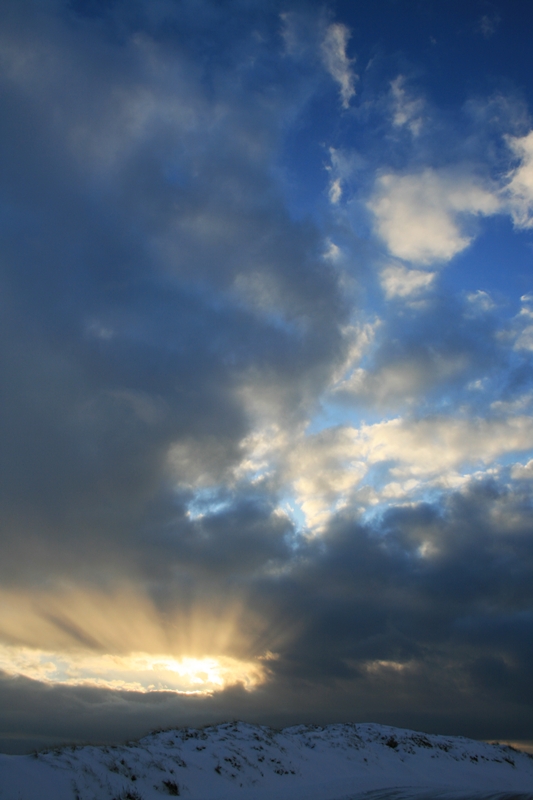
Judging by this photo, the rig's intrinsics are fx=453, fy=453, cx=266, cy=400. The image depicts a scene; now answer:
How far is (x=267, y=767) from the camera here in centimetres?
3788

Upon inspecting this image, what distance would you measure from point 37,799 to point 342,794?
23252 mm

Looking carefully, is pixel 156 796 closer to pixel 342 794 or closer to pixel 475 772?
pixel 342 794

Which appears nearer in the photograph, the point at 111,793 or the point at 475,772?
the point at 111,793

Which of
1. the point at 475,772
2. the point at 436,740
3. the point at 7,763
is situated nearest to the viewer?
the point at 7,763

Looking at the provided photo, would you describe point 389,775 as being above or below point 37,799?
below

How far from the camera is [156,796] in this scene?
26359 mm

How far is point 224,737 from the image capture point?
42.7 m

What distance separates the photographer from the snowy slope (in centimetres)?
2402

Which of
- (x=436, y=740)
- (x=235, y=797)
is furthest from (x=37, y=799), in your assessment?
(x=436, y=740)

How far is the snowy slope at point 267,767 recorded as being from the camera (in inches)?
945

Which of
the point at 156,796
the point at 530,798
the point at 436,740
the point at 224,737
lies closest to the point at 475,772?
the point at 436,740

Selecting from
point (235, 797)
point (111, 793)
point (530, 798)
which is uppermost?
point (111, 793)

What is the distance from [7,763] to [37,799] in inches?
135

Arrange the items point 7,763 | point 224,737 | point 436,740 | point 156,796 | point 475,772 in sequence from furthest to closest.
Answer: point 436,740 < point 475,772 < point 224,737 < point 156,796 < point 7,763
